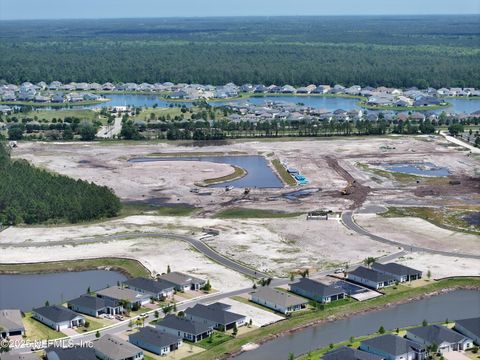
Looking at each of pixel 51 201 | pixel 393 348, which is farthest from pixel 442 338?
pixel 51 201

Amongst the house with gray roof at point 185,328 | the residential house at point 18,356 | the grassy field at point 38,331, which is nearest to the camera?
the residential house at point 18,356

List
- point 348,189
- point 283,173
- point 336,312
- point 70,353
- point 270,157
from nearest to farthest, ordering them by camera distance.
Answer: point 70,353, point 336,312, point 348,189, point 283,173, point 270,157

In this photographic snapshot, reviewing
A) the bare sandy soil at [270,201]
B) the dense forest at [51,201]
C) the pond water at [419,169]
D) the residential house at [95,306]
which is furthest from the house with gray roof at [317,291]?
the pond water at [419,169]

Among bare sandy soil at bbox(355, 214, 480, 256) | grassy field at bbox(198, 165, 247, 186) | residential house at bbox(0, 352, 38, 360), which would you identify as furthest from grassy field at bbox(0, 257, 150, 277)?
grassy field at bbox(198, 165, 247, 186)

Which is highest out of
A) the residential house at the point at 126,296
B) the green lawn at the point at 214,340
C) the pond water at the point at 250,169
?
the residential house at the point at 126,296

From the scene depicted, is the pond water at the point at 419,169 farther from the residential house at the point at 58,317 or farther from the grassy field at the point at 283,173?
the residential house at the point at 58,317

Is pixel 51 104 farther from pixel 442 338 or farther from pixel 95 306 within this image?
pixel 442 338
